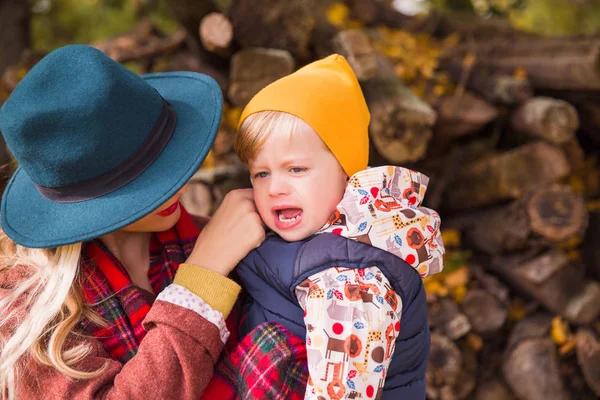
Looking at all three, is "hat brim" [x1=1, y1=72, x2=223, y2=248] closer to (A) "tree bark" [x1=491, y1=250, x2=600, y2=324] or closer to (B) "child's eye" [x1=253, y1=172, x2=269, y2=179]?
(B) "child's eye" [x1=253, y1=172, x2=269, y2=179]

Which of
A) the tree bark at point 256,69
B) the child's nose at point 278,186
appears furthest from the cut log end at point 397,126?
the child's nose at point 278,186

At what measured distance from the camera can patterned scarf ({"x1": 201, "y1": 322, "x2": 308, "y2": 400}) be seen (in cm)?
151

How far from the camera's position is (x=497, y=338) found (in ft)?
11.3

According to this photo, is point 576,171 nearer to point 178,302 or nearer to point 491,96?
point 491,96

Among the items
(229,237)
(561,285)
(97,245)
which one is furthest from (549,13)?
(97,245)

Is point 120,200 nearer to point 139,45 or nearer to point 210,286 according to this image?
point 210,286

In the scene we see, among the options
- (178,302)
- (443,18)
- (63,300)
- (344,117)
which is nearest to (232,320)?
(178,302)


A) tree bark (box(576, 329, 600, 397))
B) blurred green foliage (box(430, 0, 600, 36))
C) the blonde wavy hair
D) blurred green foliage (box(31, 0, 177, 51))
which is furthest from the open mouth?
blurred green foliage (box(31, 0, 177, 51))

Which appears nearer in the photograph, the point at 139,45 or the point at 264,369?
the point at 264,369

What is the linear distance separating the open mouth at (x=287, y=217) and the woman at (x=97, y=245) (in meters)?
0.08

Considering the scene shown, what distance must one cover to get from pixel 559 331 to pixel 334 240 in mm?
2193

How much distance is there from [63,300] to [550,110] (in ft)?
9.19

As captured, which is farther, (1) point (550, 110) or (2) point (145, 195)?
(1) point (550, 110)

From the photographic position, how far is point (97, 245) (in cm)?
164
